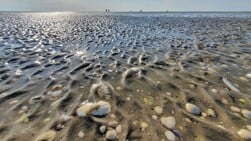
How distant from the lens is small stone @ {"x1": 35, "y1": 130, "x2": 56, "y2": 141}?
9.63 ft

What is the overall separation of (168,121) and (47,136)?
217 cm

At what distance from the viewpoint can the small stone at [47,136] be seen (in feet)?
9.63

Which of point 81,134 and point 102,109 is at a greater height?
point 102,109

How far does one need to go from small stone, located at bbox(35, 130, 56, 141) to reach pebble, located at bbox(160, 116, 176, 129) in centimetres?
196

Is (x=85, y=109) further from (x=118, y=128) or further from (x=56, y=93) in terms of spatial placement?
(x=56, y=93)

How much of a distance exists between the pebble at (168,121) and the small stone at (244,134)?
1.09 metres

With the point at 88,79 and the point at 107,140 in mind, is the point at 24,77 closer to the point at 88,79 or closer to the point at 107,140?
the point at 88,79

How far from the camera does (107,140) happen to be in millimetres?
2953

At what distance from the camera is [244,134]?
3037 mm

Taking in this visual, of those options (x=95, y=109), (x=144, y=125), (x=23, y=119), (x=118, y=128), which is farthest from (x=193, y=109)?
(x=23, y=119)

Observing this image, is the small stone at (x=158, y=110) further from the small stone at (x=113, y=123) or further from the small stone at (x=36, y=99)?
the small stone at (x=36, y=99)

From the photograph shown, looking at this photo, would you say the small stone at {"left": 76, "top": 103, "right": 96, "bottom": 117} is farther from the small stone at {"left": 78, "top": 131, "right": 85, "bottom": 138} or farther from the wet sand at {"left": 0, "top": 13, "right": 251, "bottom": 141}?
the small stone at {"left": 78, "top": 131, "right": 85, "bottom": 138}

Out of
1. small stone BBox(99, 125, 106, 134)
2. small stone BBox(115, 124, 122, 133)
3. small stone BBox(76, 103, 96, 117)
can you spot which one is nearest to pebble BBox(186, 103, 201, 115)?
small stone BBox(115, 124, 122, 133)

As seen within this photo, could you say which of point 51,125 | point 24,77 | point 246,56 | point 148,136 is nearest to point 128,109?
point 148,136
